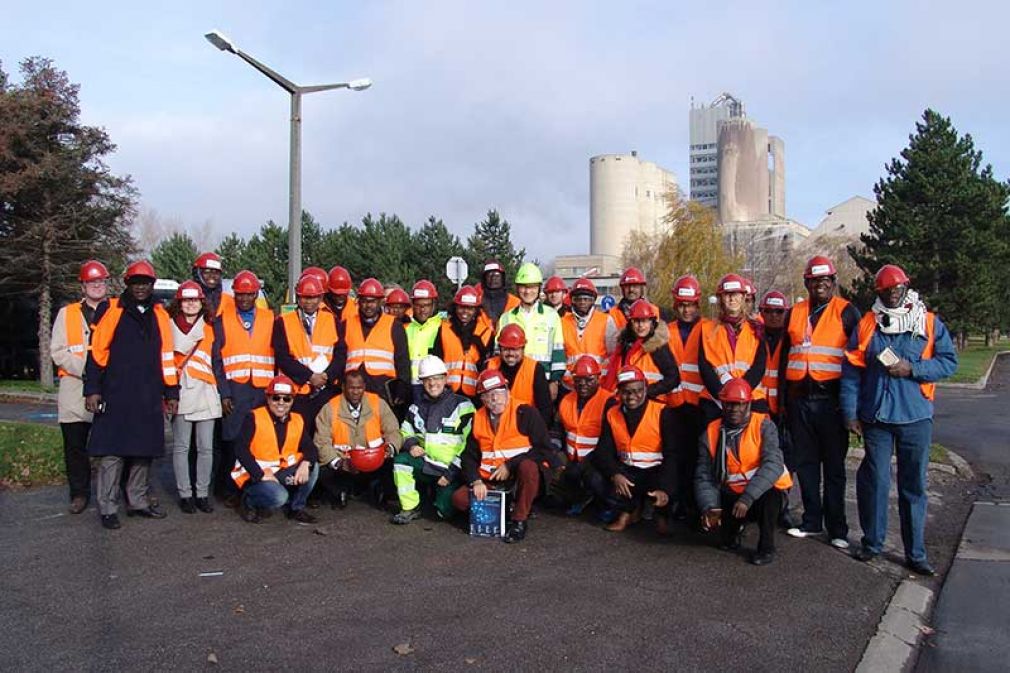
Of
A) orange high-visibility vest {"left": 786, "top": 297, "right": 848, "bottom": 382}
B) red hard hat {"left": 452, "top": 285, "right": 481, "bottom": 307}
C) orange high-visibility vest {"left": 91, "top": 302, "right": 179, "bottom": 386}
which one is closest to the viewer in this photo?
orange high-visibility vest {"left": 786, "top": 297, "right": 848, "bottom": 382}

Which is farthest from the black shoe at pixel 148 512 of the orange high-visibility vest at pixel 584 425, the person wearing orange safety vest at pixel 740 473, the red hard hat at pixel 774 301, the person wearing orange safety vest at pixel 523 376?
the red hard hat at pixel 774 301

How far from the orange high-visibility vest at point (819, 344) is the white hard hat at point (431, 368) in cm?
279

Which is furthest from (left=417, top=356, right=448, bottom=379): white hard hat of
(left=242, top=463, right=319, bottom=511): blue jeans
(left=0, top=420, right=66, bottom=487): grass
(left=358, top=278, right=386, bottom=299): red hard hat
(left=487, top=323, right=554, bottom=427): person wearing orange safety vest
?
(left=0, top=420, right=66, bottom=487): grass

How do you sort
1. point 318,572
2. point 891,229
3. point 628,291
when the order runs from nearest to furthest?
point 318,572 < point 628,291 < point 891,229

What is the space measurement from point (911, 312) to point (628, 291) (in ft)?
9.85

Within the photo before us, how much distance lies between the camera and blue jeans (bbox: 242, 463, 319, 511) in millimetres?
6781

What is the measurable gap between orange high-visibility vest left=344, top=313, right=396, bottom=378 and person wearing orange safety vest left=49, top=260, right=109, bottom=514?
6.79ft

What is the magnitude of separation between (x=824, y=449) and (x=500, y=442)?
2461 millimetres

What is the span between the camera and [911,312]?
569 cm

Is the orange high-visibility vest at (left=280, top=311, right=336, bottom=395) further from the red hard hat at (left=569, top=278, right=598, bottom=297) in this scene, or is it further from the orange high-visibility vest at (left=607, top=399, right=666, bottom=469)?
the orange high-visibility vest at (left=607, top=399, right=666, bottom=469)

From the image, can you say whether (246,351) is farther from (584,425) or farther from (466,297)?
(584,425)

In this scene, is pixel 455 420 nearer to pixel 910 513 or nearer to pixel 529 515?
pixel 529 515

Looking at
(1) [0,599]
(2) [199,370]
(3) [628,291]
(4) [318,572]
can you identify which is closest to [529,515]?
(4) [318,572]

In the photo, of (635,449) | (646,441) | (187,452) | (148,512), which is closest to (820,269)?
(646,441)
